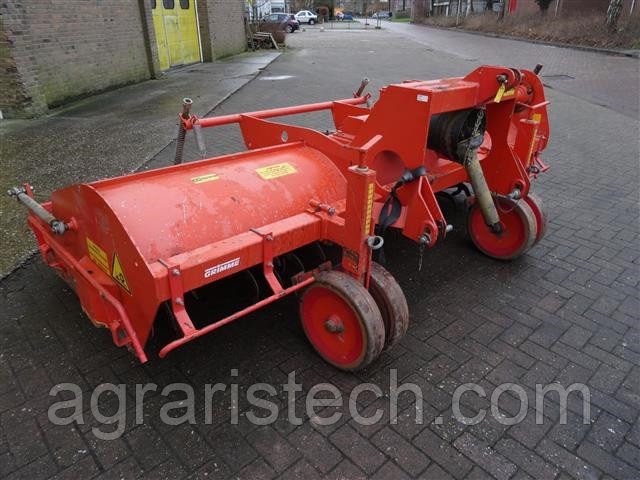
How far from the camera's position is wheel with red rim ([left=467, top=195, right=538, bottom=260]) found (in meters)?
3.94

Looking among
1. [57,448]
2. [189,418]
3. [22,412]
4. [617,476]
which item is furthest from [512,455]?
[22,412]

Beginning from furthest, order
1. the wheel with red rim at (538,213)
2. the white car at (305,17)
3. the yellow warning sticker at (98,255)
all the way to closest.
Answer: the white car at (305,17) < the wheel with red rim at (538,213) < the yellow warning sticker at (98,255)

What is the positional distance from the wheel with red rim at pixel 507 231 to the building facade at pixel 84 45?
8.06 metres

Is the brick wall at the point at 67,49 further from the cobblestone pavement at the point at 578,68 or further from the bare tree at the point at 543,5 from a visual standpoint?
the bare tree at the point at 543,5

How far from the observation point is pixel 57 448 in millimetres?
2365

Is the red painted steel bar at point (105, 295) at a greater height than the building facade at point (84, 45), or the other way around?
the building facade at point (84, 45)

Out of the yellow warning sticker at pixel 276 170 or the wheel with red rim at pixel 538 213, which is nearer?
the yellow warning sticker at pixel 276 170

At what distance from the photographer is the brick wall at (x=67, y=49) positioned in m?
8.20

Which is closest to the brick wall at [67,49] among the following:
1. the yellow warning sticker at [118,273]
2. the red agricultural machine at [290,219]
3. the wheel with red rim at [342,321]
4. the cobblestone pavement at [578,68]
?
the red agricultural machine at [290,219]

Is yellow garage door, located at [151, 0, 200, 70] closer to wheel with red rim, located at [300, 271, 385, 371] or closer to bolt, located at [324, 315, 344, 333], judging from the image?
wheel with red rim, located at [300, 271, 385, 371]

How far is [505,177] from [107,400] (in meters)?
3.33

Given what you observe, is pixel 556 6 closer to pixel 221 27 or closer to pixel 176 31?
pixel 221 27

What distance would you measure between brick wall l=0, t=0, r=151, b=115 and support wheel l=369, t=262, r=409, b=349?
27.0ft

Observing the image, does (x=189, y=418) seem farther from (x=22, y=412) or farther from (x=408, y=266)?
(x=408, y=266)
